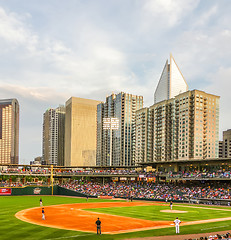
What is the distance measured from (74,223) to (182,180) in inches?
2071

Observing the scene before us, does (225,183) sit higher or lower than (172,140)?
lower

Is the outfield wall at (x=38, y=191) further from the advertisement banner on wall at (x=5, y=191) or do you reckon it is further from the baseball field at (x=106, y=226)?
the baseball field at (x=106, y=226)

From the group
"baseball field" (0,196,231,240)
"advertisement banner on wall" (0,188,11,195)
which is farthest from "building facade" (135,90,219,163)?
"baseball field" (0,196,231,240)

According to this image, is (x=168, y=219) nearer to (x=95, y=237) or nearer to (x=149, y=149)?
(x=95, y=237)

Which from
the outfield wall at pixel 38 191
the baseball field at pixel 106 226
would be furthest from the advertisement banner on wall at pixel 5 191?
the baseball field at pixel 106 226

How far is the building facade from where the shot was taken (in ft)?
495

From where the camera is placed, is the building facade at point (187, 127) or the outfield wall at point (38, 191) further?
the building facade at point (187, 127)

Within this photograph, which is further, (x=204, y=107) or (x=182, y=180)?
(x=204, y=107)

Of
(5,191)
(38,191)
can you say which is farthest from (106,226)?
(38,191)

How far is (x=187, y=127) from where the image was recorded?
15262cm

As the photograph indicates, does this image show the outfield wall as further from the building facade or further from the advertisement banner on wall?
the building facade

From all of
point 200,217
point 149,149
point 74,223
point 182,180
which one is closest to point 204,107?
point 149,149

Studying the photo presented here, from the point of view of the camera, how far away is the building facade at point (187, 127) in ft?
495

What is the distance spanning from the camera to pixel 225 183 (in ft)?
234
